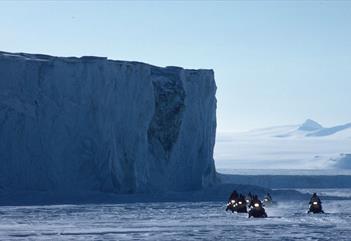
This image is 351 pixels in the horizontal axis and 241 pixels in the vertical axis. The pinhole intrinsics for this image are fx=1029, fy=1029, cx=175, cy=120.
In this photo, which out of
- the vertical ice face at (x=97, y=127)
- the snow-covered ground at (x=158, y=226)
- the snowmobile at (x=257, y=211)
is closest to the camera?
the snow-covered ground at (x=158, y=226)

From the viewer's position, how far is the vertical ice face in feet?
172

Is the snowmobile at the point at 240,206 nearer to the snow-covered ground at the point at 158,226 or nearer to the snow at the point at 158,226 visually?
the snow at the point at 158,226

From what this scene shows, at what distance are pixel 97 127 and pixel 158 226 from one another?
2548 cm

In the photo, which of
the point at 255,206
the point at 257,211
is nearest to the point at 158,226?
the point at 257,211

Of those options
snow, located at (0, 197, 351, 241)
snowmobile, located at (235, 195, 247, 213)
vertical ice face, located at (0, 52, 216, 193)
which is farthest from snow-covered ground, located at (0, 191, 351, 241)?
vertical ice face, located at (0, 52, 216, 193)

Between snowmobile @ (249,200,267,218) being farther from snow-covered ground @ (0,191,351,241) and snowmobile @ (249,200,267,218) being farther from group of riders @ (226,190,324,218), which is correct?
snow-covered ground @ (0,191,351,241)

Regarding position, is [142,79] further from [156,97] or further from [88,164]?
[88,164]

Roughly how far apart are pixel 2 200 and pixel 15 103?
593 centimetres

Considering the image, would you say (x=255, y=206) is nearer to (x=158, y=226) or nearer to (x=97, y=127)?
(x=158, y=226)

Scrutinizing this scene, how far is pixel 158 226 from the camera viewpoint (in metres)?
30.2

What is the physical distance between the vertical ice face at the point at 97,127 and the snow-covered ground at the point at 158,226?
1115 centimetres

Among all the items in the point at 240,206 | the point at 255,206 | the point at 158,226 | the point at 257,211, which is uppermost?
the point at 240,206

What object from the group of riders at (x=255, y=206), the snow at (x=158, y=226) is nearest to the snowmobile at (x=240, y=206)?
the group of riders at (x=255, y=206)

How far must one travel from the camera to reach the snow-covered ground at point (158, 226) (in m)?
25.7
